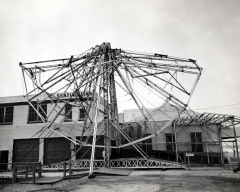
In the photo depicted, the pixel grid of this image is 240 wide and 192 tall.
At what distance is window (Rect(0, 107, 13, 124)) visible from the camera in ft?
94.0

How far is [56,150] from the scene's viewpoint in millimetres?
27016

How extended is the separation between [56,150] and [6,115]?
8.78 meters

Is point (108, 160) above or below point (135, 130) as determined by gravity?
below

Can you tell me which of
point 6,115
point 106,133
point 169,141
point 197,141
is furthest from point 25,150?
point 197,141

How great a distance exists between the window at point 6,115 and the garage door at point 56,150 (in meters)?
6.30

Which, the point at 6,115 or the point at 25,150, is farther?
the point at 6,115

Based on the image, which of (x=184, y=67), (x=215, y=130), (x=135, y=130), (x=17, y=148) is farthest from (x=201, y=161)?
(x=17, y=148)

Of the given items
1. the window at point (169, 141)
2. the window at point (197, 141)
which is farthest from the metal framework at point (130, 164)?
the window at point (197, 141)

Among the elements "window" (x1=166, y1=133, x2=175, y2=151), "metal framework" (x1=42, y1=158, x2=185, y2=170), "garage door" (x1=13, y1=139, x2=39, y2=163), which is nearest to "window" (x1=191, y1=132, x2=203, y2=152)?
"window" (x1=166, y1=133, x2=175, y2=151)

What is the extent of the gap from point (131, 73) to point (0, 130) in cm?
2016

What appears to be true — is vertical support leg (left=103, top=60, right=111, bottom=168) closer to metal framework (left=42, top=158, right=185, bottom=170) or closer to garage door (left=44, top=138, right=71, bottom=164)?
metal framework (left=42, top=158, right=185, bottom=170)

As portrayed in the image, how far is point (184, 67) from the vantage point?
1811 cm

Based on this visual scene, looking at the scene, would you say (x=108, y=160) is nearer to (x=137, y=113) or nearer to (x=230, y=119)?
(x=230, y=119)

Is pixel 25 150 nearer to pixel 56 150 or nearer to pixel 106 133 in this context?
Answer: pixel 56 150
